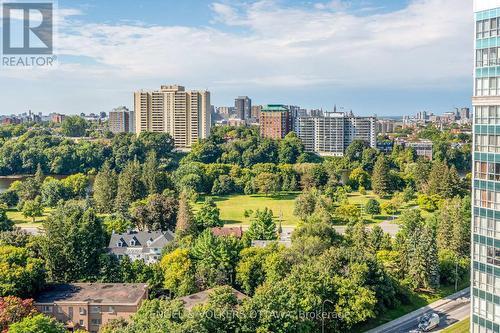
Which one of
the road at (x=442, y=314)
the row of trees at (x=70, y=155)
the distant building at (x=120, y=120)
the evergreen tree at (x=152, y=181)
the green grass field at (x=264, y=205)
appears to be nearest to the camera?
the road at (x=442, y=314)

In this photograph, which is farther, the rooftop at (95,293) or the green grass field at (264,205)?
the green grass field at (264,205)

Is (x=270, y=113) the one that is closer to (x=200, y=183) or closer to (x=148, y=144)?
A: (x=148, y=144)

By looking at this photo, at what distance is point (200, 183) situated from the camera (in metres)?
74.3

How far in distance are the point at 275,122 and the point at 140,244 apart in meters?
88.6

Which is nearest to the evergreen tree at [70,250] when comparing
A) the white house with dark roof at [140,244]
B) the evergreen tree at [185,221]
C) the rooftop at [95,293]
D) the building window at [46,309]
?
the rooftop at [95,293]

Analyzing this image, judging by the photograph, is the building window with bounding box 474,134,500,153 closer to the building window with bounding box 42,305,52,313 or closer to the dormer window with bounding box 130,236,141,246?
the building window with bounding box 42,305,52,313

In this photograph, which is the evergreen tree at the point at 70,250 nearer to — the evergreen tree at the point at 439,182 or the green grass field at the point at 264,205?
the green grass field at the point at 264,205

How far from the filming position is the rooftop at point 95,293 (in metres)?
29.7

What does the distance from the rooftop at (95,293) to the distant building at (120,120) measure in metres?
127

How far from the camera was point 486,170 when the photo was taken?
65.4ft

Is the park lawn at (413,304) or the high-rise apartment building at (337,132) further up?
the high-rise apartment building at (337,132)

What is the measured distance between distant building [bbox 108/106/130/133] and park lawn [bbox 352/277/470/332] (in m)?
131

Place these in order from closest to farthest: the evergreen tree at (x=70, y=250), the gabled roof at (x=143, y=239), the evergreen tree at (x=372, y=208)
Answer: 1. the evergreen tree at (x=70, y=250)
2. the gabled roof at (x=143, y=239)
3. the evergreen tree at (x=372, y=208)

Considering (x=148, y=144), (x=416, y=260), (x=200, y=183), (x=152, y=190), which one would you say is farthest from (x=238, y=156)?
(x=416, y=260)
